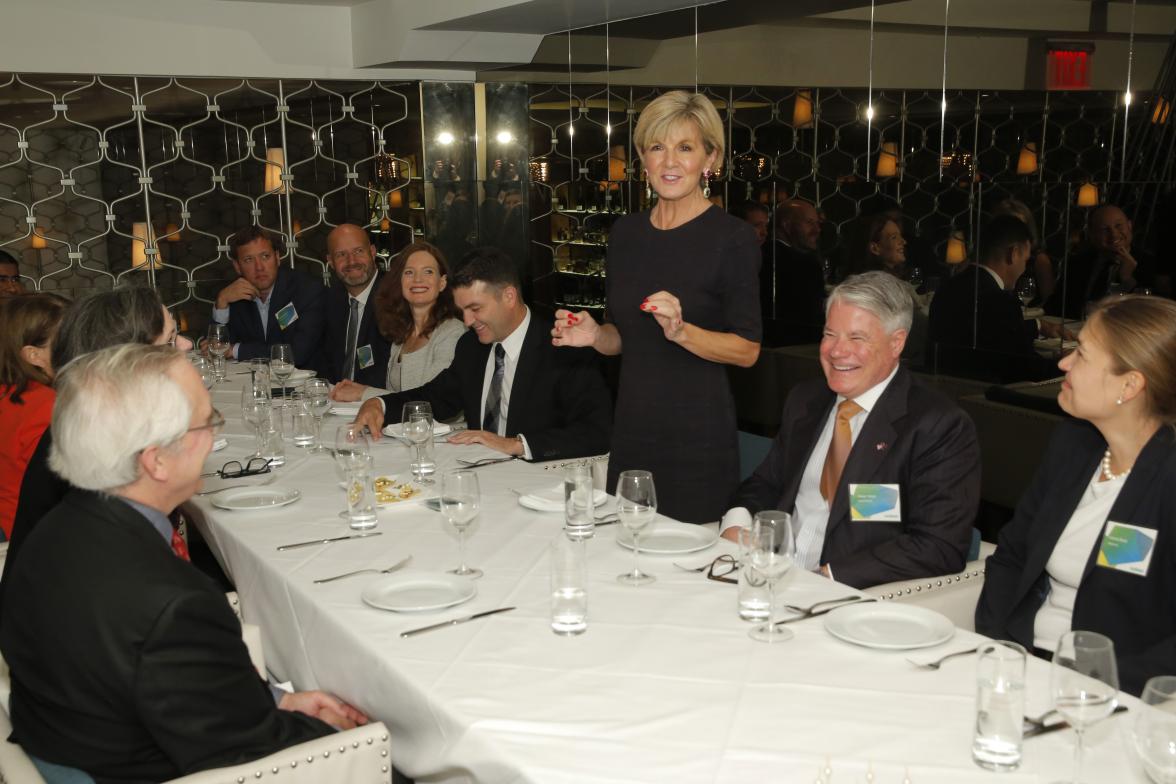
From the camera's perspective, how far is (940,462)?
8.44 feet

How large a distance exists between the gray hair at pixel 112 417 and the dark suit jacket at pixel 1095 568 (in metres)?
1.73

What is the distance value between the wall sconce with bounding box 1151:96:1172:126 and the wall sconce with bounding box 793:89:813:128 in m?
1.62

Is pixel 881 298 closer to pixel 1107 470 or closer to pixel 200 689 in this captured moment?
pixel 1107 470

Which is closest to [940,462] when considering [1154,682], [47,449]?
[1154,682]

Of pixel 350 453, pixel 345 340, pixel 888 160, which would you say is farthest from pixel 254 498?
pixel 888 160

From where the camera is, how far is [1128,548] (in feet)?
7.01

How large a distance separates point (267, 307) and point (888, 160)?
325 centimetres

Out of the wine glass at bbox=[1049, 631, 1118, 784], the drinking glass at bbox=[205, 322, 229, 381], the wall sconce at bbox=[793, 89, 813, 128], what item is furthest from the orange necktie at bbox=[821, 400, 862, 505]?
the drinking glass at bbox=[205, 322, 229, 381]

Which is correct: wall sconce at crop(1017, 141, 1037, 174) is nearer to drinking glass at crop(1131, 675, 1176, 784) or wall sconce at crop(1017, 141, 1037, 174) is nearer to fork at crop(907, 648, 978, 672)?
fork at crop(907, 648, 978, 672)

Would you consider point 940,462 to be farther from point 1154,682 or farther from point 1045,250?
point 1045,250

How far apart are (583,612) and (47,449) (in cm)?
125

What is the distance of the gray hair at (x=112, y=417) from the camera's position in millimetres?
1673

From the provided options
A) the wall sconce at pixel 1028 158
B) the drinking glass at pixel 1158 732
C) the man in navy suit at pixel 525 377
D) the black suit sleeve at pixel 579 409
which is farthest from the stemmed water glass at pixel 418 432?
the wall sconce at pixel 1028 158

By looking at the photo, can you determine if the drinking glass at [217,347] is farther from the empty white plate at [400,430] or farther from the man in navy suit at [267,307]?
the empty white plate at [400,430]
